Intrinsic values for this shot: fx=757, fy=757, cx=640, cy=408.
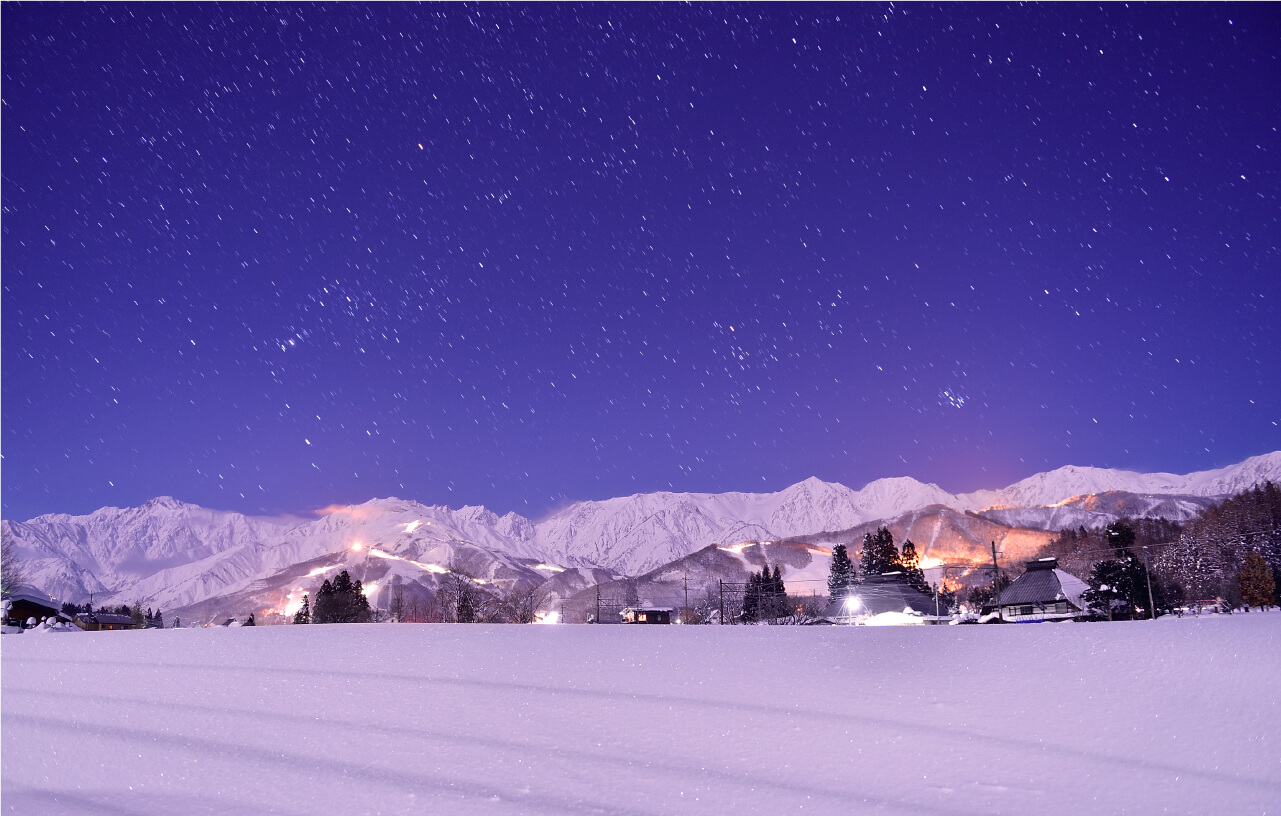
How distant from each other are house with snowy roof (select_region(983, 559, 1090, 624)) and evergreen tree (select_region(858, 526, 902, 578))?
15.6 m

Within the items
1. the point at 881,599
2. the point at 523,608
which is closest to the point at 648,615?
the point at 523,608

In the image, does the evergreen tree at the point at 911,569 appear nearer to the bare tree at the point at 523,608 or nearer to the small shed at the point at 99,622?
the bare tree at the point at 523,608

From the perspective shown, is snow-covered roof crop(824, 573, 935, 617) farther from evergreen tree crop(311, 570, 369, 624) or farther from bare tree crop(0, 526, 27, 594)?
bare tree crop(0, 526, 27, 594)

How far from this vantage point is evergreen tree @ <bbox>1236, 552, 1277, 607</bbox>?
53.2 meters

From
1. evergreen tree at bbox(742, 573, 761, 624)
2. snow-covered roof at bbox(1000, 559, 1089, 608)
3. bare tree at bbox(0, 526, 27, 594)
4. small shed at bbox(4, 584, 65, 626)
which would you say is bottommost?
evergreen tree at bbox(742, 573, 761, 624)

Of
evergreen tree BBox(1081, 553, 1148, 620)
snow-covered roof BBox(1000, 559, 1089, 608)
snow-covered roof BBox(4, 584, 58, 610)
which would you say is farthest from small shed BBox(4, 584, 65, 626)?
snow-covered roof BBox(1000, 559, 1089, 608)

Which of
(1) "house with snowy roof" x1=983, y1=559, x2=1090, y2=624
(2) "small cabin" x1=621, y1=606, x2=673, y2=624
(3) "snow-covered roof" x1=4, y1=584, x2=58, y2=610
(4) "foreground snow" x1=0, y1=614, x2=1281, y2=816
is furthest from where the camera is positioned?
(2) "small cabin" x1=621, y1=606, x2=673, y2=624

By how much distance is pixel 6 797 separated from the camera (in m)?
6.26

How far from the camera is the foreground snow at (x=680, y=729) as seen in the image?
626 cm

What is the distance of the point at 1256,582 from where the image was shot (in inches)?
2156

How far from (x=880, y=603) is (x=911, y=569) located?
46.6 ft

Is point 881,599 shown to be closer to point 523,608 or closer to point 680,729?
point 523,608

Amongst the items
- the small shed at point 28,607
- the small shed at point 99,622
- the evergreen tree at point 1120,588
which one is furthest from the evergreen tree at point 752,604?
the small shed at point 28,607

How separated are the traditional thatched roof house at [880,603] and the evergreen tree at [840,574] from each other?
2178 mm
